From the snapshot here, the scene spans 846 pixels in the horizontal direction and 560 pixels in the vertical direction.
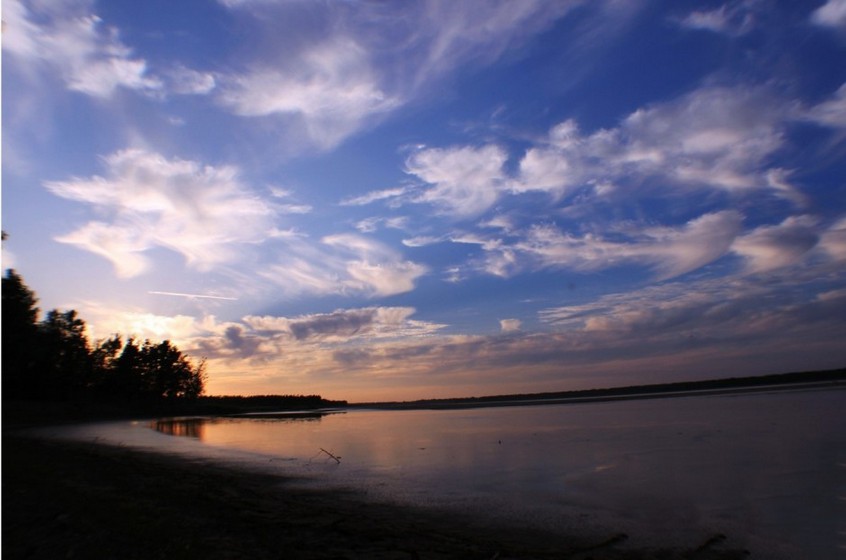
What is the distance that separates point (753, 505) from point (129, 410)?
111m

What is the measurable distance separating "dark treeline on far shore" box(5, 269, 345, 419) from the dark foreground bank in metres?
39.0

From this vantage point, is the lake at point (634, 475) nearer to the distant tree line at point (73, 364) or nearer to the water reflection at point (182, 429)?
the water reflection at point (182, 429)

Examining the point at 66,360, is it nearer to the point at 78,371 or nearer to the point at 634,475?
the point at 78,371

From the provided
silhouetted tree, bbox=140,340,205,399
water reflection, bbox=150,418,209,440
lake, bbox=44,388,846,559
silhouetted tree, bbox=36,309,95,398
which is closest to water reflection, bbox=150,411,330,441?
water reflection, bbox=150,418,209,440

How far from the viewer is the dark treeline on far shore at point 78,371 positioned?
5406 cm

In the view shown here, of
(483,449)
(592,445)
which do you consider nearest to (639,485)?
(592,445)

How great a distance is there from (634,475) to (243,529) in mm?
13177

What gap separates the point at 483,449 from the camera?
27.7 meters

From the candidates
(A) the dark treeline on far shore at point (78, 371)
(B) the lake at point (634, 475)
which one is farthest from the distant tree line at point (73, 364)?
(B) the lake at point (634, 475)

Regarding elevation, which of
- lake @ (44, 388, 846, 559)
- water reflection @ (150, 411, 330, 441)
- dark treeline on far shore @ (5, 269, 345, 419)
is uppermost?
dark treeline on far shore @ (5, 269, 345, 419)

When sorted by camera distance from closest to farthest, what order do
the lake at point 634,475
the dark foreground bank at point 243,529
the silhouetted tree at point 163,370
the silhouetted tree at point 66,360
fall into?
the dark foreground bank at point 243,529 → the lake at point 634,475 → the silhouetted tree at point 66,360 → the silhouetted tree at point 163,370

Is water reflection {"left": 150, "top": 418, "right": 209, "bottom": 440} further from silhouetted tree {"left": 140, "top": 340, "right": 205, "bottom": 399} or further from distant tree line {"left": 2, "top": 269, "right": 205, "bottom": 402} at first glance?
silhouetted tree {"left": 140, "top": 340, "right": 205, "bottom": 399}

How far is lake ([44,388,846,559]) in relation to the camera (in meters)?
12.4

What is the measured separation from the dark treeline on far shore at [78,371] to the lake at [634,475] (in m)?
29.5
